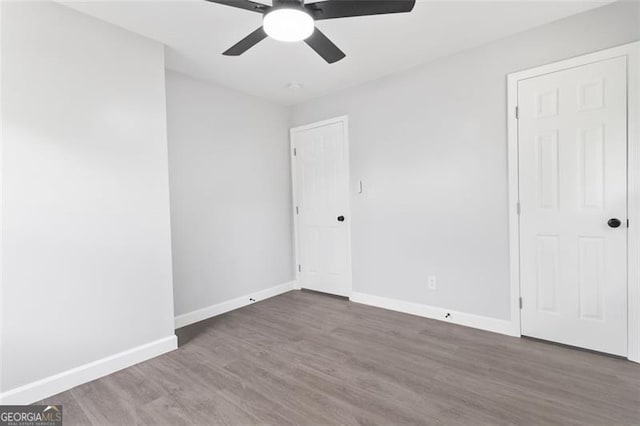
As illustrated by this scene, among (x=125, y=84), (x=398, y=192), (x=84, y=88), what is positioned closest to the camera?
(x=84, y=88)

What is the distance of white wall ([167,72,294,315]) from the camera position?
3150 mm

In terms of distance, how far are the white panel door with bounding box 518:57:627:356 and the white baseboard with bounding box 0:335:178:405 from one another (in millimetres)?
3049

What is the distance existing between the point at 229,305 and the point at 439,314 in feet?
7.40

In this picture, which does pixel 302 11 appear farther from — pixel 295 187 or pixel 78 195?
pixel 295 187

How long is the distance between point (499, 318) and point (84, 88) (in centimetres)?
373

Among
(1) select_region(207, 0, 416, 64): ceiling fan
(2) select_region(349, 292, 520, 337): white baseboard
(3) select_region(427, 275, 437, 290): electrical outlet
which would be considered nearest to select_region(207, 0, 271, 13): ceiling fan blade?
(1) select_region(207, 0, 416, 64): ceiling fan

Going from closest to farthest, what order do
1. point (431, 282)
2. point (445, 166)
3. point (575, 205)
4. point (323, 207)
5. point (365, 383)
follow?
point (365, 383) → point (575, 205) → point (445, 166) → point (431, 282) → point (323, 207)

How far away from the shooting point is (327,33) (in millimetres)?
2484

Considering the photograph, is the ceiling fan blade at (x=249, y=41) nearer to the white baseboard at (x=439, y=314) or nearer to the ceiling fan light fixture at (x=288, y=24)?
the ceiling fan light fixture at (x=288, y=24)

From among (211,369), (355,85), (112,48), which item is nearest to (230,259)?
(211,369)

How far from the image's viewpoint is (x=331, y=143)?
389 centimetres

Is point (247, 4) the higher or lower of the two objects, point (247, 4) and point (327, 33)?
the lower

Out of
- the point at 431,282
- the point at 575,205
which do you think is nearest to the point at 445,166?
the point at 575,205

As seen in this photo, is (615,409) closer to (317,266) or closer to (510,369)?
(510,369)
